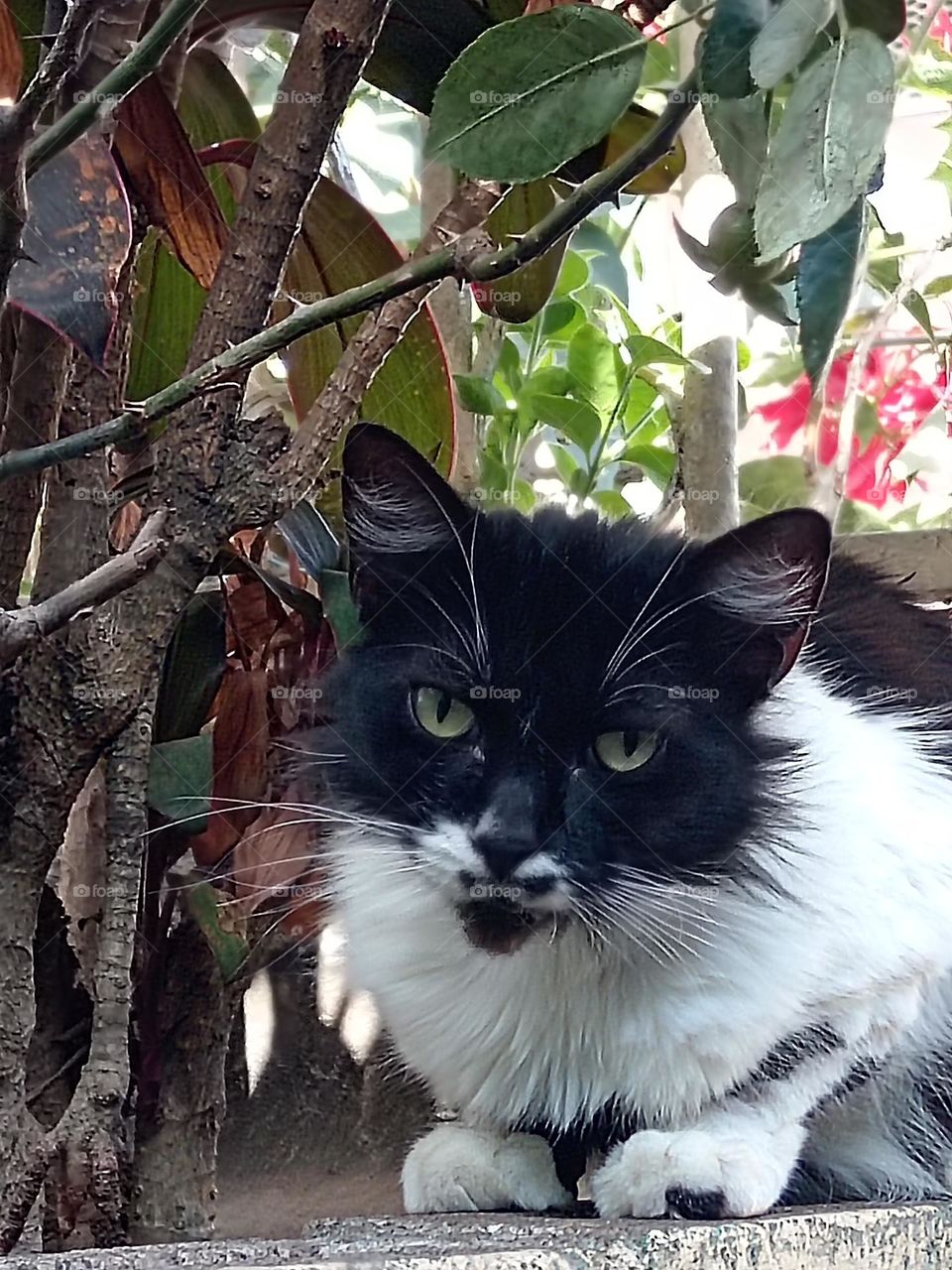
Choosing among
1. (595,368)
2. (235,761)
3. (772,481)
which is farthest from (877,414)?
(235,761)

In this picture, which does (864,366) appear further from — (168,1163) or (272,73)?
(168,1163)

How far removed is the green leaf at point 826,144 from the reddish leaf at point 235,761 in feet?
1.49

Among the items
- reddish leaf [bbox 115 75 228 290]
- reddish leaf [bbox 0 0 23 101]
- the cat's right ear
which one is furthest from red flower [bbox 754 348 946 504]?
reddish leaf [bbox 0 0 23 101]

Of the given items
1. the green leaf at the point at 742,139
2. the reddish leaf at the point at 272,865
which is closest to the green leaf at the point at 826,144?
the green leaf at the point at 742,139

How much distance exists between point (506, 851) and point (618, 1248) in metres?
0.17

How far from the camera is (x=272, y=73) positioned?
3.19 ft

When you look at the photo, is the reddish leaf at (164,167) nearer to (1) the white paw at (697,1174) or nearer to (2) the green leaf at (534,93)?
(2) the green leaf at (534,93)

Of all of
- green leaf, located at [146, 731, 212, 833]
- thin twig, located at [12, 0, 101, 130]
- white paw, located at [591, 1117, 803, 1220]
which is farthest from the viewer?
green leaf, located at [146, 731, 212, 833]

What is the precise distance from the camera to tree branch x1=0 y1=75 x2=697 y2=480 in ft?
1.80

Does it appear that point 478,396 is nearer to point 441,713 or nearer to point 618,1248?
point 441,713

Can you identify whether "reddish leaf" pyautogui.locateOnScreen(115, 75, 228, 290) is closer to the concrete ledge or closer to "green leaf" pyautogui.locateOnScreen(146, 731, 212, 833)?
"green leaf" pyautogui.locateOnScreen(146, 731, 212, 833)

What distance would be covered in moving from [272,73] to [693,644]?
580mm

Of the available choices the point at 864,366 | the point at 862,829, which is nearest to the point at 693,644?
the point at 862,829

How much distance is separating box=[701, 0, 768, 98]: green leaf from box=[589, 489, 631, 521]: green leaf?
328 millimetres
